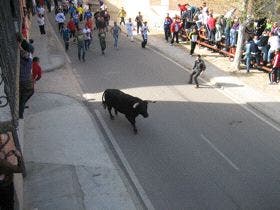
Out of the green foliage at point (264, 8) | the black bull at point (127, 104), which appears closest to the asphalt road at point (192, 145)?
the black bull at point (127, 104)

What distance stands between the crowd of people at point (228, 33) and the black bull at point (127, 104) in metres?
7.32

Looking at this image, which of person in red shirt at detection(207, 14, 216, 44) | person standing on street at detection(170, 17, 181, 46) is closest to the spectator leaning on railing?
person in red shirt at detection(207, 14, 216, 44)

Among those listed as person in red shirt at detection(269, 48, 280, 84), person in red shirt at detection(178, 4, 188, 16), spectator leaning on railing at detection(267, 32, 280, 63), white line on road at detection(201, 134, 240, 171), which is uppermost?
person in red shirt at detection(178, 4, 188, 16)

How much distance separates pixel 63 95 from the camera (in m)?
17.8

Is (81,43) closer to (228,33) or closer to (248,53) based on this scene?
(228,33)

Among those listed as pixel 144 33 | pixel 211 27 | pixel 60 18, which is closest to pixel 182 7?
pixel 211 27

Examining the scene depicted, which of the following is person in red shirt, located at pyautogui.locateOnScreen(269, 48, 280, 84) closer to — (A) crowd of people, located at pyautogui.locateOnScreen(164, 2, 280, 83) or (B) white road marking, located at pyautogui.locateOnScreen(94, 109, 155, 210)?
(A) crowd of people, located at pyautogui.locateOnScreen(164, 2, 280, 83)

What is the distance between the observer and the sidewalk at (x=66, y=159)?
1088cm

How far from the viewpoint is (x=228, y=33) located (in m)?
23.1

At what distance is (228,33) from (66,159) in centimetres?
1332

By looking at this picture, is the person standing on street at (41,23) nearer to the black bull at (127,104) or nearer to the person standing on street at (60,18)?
the person standing on street at (60,18)

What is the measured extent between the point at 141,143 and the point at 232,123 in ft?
11.2

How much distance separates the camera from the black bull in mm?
14016

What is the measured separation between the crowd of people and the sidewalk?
8.16 metres
